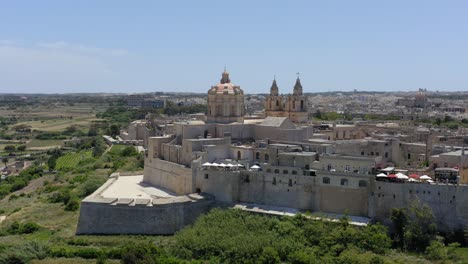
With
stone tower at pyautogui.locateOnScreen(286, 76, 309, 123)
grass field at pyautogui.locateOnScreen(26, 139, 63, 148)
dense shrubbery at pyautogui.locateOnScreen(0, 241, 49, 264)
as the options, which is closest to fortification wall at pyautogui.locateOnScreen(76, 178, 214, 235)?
dense shrubbery at pyautogui.locateOnScreen(0, 241, 49, 264)

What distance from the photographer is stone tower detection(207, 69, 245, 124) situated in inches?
1586

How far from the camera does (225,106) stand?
1590 inches

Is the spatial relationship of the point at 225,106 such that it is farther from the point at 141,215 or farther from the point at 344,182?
the point at 344,182

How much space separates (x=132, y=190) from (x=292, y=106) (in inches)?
607

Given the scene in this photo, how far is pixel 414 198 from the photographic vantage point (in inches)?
1066

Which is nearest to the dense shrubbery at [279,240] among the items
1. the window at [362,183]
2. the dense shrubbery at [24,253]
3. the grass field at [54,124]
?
the window at [362,183]

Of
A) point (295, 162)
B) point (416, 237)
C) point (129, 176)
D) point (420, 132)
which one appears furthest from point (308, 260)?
point (420, 132)

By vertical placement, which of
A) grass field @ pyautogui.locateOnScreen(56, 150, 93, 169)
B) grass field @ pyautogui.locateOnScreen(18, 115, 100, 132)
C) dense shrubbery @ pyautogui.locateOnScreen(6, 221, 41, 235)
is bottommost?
grass field @ pyautogui.locateOnScreen(18, 115, 100, 132)

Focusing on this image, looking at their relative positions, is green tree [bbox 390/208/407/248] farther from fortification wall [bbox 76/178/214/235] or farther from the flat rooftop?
the flat rooftop

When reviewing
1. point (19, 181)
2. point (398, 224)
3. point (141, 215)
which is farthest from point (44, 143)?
point (398, 224)

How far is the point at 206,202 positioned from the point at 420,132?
81.8 ft

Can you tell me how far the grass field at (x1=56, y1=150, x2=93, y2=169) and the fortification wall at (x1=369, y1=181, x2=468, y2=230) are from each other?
3752 cm

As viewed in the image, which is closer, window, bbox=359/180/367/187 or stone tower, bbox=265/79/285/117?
window, bbox=359/180/367/187

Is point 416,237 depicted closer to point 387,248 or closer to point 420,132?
point 387,248
